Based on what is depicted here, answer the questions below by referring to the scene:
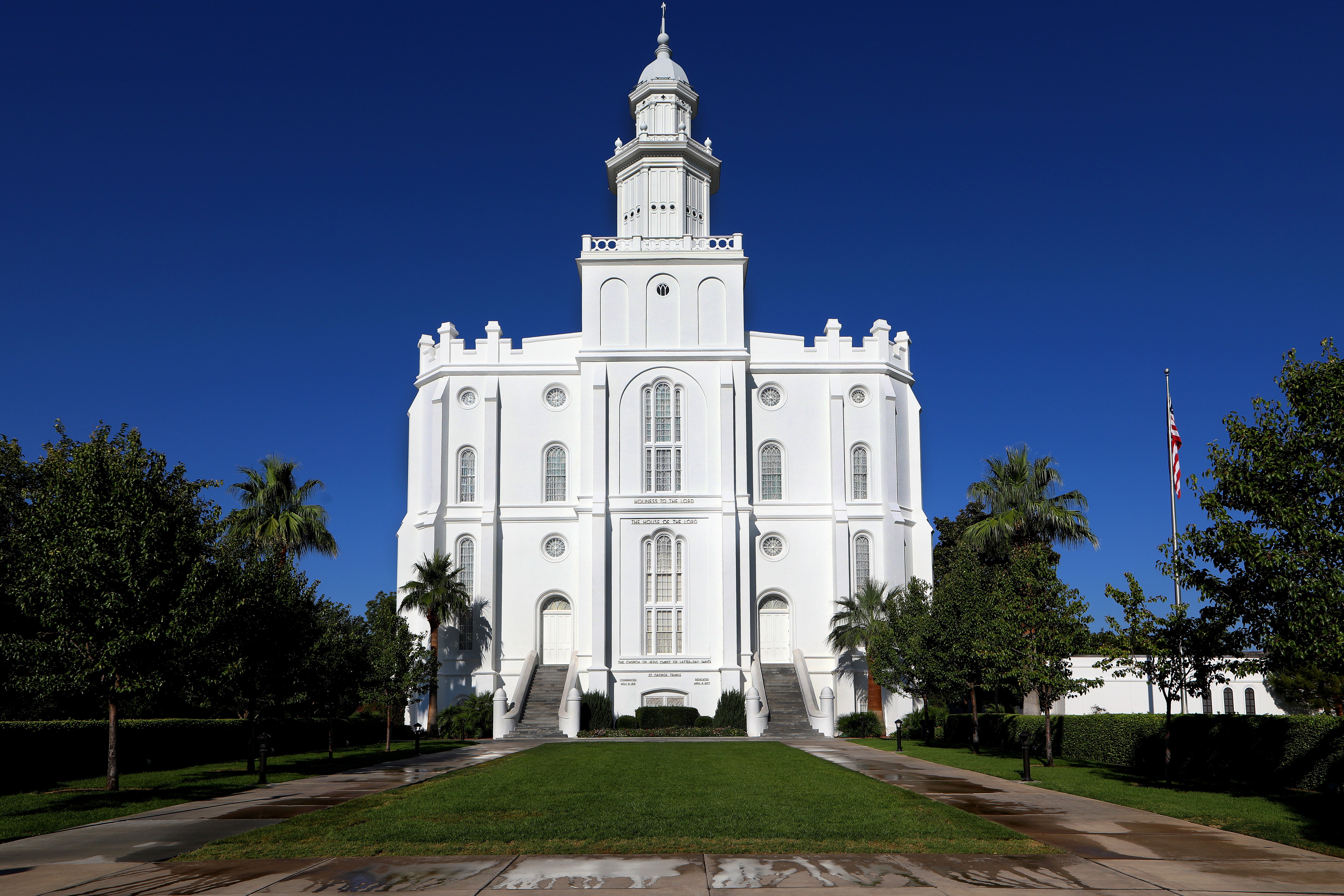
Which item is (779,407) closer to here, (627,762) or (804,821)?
(627,762)

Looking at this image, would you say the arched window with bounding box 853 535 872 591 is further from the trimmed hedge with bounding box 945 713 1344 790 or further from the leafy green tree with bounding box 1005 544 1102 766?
the leafy green tree with bounding box 1005 544 1102 766

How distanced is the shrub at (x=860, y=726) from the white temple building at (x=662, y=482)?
2014mm

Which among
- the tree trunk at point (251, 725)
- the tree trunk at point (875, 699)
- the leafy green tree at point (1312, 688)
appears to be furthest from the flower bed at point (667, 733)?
the leafy green tree at point (1312, 688)

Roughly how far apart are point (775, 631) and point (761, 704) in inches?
274

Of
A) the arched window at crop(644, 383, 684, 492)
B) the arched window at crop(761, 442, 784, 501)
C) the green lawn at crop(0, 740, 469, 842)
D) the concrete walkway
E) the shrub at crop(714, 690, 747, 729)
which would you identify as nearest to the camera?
the concrete walkway

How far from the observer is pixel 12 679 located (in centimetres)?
1891

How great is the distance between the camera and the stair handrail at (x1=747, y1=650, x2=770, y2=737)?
40844 millimetres

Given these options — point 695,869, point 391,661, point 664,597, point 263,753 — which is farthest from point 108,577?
point 664,597

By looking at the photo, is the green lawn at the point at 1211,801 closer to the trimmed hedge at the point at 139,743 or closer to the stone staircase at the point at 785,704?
the stone staircase at the point at 785,704

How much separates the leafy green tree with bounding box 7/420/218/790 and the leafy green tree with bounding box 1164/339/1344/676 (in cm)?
1690

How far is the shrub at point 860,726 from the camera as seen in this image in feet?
Result: 140

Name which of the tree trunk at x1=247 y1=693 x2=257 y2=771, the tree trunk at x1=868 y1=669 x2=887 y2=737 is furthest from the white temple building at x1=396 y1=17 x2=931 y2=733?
the tree trunk at x1=247 y1=693 x2=257 y2=771

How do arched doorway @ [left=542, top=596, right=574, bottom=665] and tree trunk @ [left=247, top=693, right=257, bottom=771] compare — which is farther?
arched doorway @ [left=542, top=596, right=574, bottom=665]

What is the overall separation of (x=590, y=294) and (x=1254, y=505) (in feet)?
119
